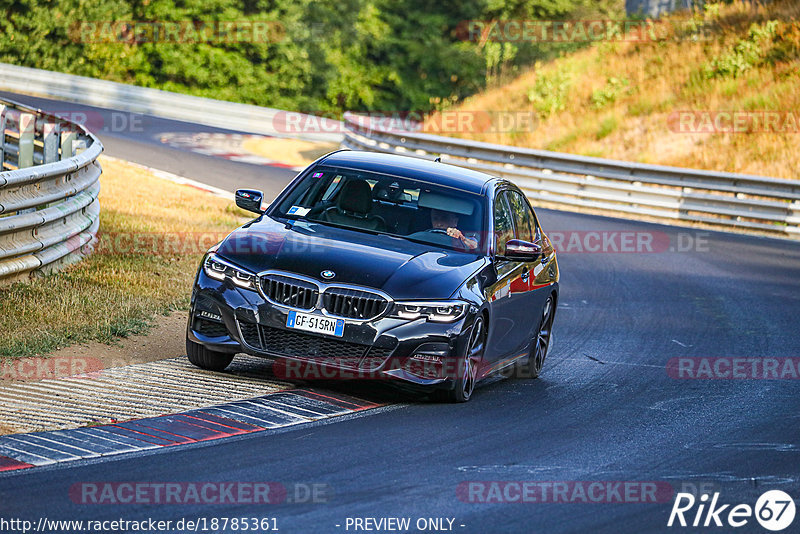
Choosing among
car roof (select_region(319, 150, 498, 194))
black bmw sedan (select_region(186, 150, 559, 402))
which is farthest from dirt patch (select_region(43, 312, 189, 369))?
car roof (select_region(319, 150, 498, 194))

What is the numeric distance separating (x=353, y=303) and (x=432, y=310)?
1.79 feet

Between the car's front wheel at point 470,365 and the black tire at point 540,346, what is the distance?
1542 millimetres

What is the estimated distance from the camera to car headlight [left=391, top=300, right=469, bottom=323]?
28.0 feet

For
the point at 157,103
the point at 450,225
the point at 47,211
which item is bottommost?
the point at 157,103

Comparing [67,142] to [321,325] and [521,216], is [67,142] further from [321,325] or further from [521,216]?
[321,325]

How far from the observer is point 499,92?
128 ft

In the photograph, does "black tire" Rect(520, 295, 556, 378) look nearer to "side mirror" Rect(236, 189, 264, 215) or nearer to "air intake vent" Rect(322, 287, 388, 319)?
"air intake vent" Rect(322, 287, 388, 319)

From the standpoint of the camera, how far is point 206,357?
9312 mm

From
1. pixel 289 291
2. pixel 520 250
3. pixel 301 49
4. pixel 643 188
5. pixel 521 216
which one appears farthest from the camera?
pixel 301 49

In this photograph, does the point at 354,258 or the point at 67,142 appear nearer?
the point at 354,258

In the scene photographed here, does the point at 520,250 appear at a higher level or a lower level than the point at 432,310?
higher

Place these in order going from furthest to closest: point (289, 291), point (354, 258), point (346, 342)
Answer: point (354, 258) < point (289, 291) < point (346, 342)

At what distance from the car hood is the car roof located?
0.79 meters

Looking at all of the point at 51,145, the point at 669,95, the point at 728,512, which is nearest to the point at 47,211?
the point at 51,145
